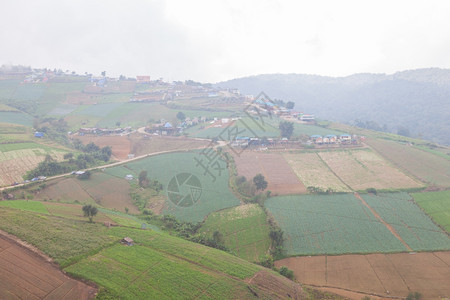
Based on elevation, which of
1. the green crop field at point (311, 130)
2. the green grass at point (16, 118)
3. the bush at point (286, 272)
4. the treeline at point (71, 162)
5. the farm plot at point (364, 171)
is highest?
the green crop field at point (311, 130)

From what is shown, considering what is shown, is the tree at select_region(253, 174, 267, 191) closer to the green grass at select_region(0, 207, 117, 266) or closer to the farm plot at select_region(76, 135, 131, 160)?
the green grass at select_region(0, 207, 117, 266)

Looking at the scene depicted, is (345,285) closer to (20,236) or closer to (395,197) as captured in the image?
(395,197)

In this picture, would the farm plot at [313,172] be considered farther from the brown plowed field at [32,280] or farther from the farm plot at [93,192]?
the brown plowed field at [32,280]

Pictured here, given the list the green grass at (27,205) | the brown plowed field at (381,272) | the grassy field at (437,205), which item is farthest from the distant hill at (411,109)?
the green grass at (27,205)

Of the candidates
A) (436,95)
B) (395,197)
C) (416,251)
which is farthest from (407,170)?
(436,95)

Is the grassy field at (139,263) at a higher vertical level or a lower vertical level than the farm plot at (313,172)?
lower

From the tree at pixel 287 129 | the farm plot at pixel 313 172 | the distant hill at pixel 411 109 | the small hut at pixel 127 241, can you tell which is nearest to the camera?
the small hut at pixel 127 241

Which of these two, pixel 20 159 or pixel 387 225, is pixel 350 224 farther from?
pixel 20 159
